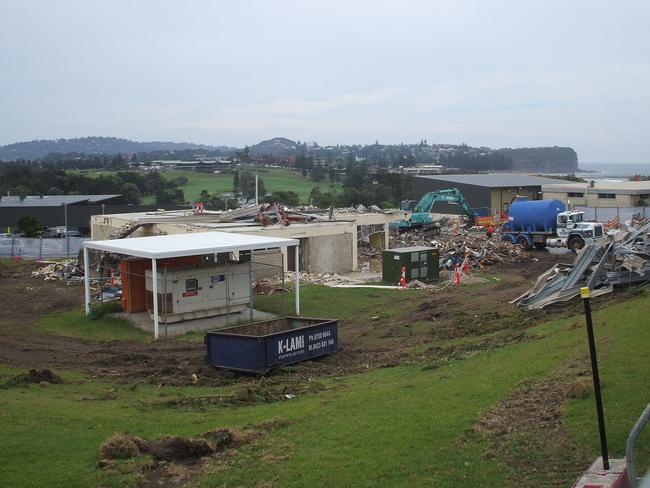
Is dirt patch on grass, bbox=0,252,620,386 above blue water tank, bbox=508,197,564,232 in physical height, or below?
below

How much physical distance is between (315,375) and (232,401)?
3.63 meters

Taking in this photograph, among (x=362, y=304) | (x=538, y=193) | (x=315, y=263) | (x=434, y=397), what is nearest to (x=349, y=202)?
(x=538, y=193)

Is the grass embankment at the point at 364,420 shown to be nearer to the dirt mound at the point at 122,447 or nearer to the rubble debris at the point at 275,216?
the dirt mound at the point at 122,447

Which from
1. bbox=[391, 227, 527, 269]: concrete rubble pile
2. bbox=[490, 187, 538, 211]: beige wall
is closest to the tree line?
bbox=[490, 187, 538, 211]: beige wall

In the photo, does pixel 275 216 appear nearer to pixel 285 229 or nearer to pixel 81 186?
pixel 285 229

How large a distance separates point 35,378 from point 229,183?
442 feet

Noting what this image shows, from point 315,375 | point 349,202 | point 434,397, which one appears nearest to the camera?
point 434,397

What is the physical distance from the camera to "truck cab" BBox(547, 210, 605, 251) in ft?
150

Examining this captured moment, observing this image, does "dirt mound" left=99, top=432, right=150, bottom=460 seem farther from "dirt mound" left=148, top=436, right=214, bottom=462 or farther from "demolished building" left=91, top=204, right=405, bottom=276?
"demolished building" left=91, top=204, right=405, bottom=276

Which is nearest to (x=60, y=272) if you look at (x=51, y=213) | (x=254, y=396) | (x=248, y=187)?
(x=254, y=396)

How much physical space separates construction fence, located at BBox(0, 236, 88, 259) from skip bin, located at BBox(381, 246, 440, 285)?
25383 millimetres

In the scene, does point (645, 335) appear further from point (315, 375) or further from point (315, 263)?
point (315, 263)

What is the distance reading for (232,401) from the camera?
15.0m

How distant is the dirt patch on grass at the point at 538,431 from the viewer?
9.11 m
